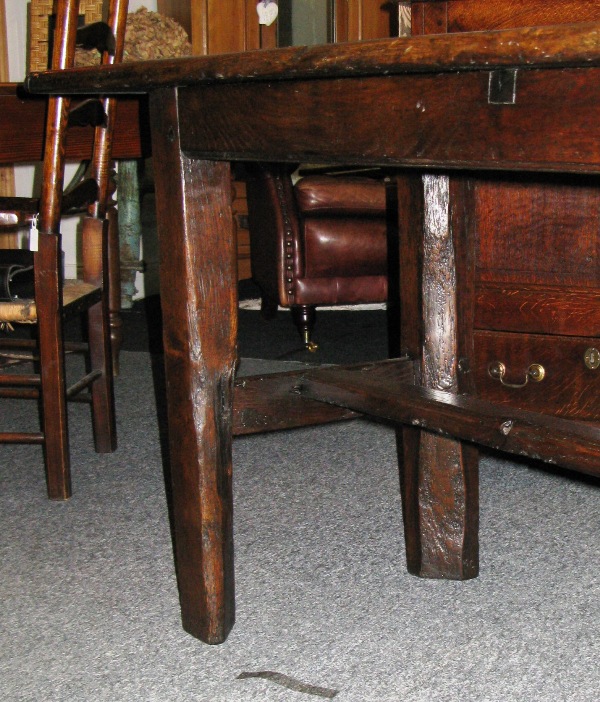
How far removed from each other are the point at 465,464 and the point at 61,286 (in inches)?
35.5

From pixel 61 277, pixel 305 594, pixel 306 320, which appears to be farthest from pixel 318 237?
pixel 305 594

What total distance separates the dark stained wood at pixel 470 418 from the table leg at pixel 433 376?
0.48ft

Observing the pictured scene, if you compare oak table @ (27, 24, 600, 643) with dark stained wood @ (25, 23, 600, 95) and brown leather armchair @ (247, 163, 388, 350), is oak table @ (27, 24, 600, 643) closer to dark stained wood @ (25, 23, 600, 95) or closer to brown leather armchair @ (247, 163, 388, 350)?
dark stained wood @ (25, 23, 600, 95)

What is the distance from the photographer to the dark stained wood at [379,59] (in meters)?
0.72

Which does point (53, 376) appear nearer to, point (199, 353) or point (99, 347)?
point (99, 347)

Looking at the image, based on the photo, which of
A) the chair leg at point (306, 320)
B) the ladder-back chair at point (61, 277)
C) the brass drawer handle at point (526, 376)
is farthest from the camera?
the chair leg at point (306, 320)

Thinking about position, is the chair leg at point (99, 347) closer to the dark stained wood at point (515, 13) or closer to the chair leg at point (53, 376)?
the chair leg at point (53, 376)

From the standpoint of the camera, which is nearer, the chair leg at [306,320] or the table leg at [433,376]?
the table leg at [433,376]

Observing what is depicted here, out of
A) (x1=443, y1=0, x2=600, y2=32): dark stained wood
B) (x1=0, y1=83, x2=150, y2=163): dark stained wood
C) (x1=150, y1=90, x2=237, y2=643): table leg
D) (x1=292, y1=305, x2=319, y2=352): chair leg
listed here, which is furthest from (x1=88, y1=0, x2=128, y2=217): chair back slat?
(x1=292, y1=305, x2=319, y2=352): chair leg

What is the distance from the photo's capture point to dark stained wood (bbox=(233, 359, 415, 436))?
126cm

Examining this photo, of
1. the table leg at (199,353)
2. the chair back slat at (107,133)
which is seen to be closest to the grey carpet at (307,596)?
the table leg at (199,353)

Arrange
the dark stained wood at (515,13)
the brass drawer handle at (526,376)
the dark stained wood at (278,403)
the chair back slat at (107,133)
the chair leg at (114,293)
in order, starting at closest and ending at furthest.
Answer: the dark stained wood at (278,403), the dark stained wood at (515,13), the brass drawer handle at (526,376), the chair back slat at (107,133), the chair leg at (114,293)

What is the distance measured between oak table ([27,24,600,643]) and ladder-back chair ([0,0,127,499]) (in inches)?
26.0

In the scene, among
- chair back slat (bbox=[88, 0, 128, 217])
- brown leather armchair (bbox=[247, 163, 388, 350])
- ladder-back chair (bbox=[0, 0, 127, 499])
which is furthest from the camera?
brown leather armchair (bbox=[247, 163, 388, 350])
